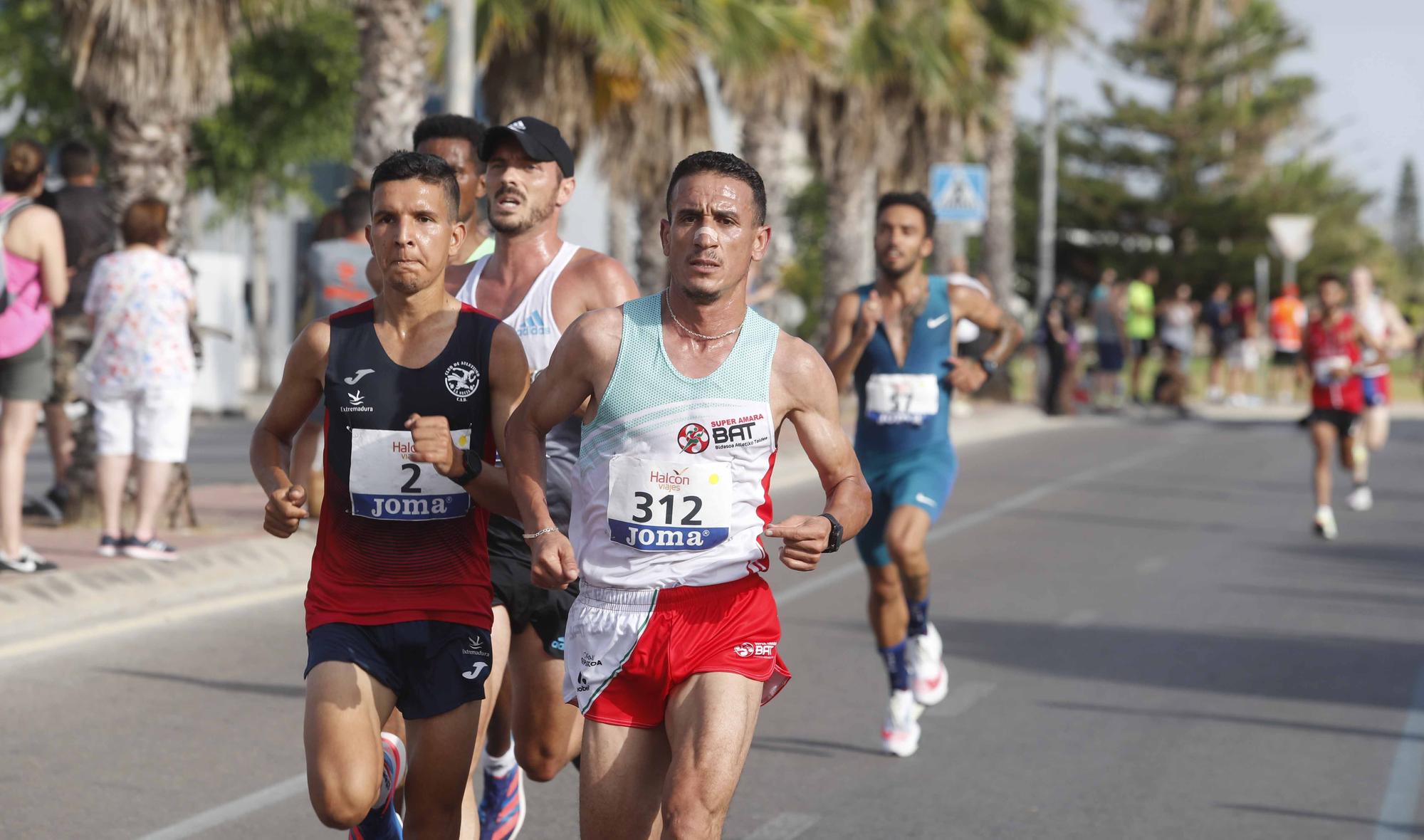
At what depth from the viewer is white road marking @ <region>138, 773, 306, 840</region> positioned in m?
5.65

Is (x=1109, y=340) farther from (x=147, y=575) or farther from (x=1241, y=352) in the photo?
(x=147, y=575)

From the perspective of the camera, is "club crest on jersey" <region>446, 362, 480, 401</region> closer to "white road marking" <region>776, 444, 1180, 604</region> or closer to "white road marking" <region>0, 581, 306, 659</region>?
"white road marking" <region>0, 581, 306, 659</region>

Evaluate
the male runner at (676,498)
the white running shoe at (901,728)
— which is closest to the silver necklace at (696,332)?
the male runner at (676,498)

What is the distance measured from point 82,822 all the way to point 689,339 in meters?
2.79

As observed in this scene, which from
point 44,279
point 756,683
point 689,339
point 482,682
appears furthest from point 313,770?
point 44,279

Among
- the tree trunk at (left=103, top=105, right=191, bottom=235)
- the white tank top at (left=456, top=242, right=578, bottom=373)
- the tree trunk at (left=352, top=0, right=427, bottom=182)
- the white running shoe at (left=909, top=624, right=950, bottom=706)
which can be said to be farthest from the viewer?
the tree trunk at (left=352, top=0, right=427, bottom=182)

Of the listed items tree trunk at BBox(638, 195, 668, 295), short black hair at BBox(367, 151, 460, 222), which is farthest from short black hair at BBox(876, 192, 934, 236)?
tree trunk at BBox(638, 195, 668, 295)

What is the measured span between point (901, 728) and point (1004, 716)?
2.74ft

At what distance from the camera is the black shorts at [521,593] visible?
5.23m

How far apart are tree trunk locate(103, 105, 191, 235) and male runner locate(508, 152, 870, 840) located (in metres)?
8.78

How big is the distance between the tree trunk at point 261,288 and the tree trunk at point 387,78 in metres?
16.0

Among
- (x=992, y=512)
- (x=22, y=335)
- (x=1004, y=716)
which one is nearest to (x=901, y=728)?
(x=1004, y=716)

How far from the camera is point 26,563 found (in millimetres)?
9383

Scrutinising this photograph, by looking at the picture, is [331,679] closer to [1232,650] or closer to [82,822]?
[82,822]
